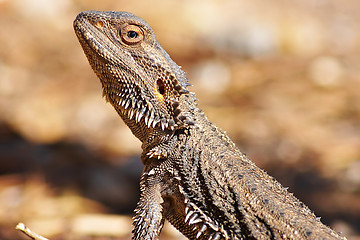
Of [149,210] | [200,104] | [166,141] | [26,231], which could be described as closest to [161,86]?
[166,141]

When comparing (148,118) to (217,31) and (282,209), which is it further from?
(217,31)

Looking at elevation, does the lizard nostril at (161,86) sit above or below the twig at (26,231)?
above

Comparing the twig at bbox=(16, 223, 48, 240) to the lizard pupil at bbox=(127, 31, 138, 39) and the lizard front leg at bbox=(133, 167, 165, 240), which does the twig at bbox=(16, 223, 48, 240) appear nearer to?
the lizard front leg at bbox=(133, 167, 165, 240)

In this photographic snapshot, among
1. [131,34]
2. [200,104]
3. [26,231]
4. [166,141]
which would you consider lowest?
[26,231]

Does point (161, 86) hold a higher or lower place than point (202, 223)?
higher

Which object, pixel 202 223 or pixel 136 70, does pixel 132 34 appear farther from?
pixel 202 223

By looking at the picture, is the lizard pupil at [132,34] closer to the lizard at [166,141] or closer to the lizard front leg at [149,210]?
the lizard at [166,141]

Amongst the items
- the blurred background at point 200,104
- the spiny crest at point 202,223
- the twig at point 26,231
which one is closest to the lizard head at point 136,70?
the spiny crest at point 202,223

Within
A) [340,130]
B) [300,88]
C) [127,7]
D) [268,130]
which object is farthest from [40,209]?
[127,7]
